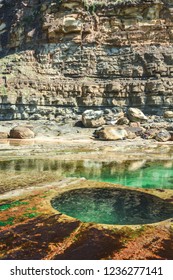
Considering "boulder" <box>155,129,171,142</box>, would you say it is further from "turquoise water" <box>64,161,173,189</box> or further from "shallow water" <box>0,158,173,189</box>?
"turquoise water" <box>64,161,173,189</box>

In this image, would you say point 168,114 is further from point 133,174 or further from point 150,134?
point 133,174

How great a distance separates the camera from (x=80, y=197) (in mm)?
11672

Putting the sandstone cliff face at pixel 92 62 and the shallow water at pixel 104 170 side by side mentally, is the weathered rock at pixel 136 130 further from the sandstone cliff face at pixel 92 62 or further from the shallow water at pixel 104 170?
the shallow water at pixel 104 170

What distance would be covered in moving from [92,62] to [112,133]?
16.2m

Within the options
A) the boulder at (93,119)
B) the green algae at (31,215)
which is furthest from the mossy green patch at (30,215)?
the boulder at (93,119)

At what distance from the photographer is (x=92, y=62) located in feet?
138

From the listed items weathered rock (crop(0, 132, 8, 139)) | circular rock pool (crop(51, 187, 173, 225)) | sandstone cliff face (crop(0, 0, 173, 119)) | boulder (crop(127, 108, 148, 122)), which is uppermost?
sandstone cliff face (crop(0, 0, 173, 119))

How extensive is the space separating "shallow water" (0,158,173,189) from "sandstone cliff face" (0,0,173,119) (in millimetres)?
20484

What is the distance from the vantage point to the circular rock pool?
31.2 ft

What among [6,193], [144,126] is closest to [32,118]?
[144,126]

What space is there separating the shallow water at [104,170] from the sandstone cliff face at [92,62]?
20484 mm

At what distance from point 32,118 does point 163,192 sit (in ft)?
→ 98.0

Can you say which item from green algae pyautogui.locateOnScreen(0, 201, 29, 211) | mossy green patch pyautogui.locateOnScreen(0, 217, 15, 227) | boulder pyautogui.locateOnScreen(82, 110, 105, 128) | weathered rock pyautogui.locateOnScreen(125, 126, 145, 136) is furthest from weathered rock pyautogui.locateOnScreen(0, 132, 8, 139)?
mossy green patch pyautogui.locateOnScreen(0, 217, 15, 227)

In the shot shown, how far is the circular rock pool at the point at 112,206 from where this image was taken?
9.52 m
